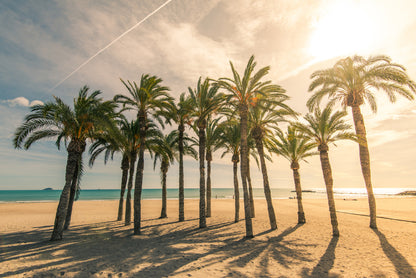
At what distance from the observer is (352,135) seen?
1496 cm

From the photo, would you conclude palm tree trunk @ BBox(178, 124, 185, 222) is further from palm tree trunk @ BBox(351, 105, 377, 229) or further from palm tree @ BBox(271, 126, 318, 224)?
palm tree trunk @ BBox(351, 105, 377, 229)

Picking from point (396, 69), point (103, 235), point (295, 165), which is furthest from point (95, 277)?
point (396, 69)

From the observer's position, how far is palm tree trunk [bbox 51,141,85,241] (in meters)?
12.4

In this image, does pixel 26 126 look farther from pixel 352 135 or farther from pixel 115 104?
pixel 352 135

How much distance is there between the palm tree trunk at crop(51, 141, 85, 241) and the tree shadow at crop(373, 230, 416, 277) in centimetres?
1701

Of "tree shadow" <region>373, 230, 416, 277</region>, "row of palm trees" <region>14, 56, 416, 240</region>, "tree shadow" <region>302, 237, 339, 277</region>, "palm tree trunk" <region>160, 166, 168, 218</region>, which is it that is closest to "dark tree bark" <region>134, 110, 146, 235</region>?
"row of palm trees" <region>14, 56, 416, 240</region>

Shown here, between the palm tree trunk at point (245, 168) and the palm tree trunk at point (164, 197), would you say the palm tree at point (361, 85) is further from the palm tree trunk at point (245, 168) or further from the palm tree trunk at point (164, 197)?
the palm tree trunk at point (164, 197)

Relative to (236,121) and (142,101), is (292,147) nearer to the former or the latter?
(236,121)

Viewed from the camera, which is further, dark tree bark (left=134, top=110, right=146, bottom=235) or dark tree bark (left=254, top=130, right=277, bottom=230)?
dark tree bark (left=254, top=130, right=277, bottom=230)

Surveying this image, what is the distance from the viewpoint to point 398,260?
29.6 ft

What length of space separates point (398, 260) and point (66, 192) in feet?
59.2

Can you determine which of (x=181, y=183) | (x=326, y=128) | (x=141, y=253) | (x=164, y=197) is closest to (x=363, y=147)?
(x=326, y=128)

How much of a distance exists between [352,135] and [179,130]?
48.9 ft

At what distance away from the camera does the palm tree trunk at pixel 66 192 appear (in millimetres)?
12391
